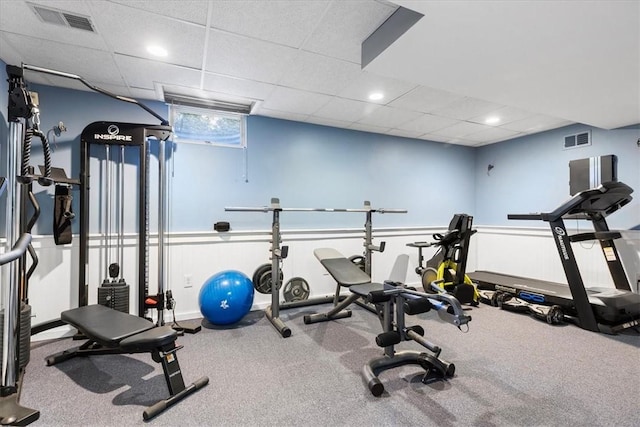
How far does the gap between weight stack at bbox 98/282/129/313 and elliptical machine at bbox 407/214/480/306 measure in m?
3.46

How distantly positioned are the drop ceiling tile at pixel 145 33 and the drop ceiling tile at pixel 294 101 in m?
0.95

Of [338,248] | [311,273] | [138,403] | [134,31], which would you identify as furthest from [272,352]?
[134,31]

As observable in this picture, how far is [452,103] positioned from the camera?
3482mm

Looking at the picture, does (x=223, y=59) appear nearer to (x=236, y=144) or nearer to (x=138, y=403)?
(x=236, y=144)

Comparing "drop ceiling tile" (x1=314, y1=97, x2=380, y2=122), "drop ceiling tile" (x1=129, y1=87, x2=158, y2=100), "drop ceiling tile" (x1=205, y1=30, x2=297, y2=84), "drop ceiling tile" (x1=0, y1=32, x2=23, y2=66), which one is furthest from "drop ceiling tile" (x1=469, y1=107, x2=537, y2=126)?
"drop ceiling tile" (x1=0, y1=32, x2=23, y2=66)

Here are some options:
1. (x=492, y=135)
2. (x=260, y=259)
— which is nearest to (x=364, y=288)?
(x=260, y=259)

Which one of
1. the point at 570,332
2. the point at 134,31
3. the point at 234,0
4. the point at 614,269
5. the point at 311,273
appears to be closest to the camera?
the point at 234,0

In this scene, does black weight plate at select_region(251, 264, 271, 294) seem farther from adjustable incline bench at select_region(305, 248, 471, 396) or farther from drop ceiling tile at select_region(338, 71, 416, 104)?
drop ceiling tile at select_region(338, 71, 416, 104)

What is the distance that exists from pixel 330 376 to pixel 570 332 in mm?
2744

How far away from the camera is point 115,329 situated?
2.03 metres

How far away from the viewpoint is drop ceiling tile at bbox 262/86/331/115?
3236mm

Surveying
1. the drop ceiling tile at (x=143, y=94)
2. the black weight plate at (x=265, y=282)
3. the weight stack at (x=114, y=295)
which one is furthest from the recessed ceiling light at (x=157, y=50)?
the black weight plate at (x=265, y=282)

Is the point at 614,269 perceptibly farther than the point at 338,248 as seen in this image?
No

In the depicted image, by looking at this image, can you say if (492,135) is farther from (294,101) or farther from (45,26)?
(45,26)
